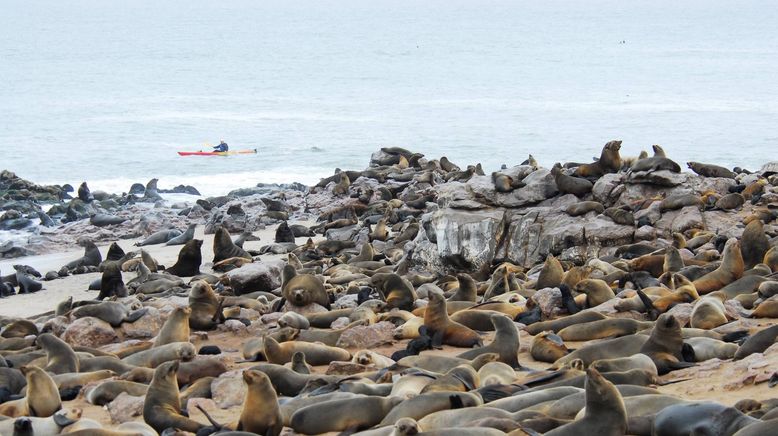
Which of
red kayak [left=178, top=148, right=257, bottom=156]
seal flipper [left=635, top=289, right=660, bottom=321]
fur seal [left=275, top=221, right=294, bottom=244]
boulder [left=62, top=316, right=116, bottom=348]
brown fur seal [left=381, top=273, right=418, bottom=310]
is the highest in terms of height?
seal flipper [left=635, top=289, right=660, bottom=321]

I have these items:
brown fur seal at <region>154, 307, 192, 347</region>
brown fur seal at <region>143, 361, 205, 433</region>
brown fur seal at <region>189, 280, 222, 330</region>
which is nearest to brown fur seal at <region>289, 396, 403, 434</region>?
brown fur seal at <region>143, 361, 205, 433</region>

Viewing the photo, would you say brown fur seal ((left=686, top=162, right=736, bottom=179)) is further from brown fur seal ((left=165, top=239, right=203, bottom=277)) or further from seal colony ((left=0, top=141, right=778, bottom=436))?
brown fur seal ((left=165, top=239, right=203, bottom=277))

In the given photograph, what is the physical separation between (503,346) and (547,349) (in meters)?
0.48

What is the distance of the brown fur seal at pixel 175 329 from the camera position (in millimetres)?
8773

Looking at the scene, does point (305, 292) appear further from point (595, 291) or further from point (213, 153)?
point (213, 153)

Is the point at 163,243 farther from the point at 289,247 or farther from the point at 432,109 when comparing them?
the point at 432,109

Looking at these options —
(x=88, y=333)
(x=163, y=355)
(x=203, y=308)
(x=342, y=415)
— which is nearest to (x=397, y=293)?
(x=203, y=308)

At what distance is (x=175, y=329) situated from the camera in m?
8.82

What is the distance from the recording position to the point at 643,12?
18912 cm

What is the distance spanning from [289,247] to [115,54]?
86881mm

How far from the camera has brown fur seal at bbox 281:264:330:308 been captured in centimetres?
1031

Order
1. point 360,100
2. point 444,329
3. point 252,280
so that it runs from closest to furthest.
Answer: point 444,329
point 252,280
point 360,100

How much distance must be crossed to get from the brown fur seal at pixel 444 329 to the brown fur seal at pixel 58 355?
9.53 ft

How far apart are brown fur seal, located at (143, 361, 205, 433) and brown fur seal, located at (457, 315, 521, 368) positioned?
2229 millimetres
